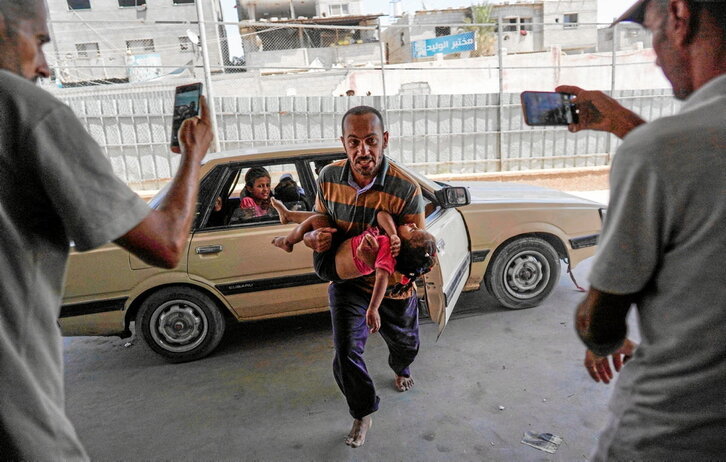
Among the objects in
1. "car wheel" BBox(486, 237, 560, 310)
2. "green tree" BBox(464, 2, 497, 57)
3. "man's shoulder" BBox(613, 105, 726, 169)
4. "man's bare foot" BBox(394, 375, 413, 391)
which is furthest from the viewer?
"green tree" BBox(464, 2, 497, 57)

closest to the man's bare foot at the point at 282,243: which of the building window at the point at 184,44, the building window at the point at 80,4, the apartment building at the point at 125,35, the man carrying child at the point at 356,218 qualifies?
the man carrying child at the point at 356,218

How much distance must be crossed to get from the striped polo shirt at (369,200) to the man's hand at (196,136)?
4.40 ft

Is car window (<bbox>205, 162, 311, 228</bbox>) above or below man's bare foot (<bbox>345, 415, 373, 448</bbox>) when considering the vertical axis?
above

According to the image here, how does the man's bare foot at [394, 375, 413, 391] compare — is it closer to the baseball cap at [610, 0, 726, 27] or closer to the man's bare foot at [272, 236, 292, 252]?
the man's bare foot at [272, 236, 292, 252]

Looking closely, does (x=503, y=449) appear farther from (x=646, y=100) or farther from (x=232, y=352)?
(x=646, y=100)

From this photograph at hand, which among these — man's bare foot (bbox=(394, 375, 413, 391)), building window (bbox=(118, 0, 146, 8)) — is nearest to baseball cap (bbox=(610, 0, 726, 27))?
man's bare foot (bbox=(394, 375, 413, 391))

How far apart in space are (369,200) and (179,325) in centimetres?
217

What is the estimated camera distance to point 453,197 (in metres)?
3.57

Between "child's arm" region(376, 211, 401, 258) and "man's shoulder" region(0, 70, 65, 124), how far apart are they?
174 centimetres

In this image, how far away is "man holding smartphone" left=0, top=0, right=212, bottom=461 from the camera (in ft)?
2.79

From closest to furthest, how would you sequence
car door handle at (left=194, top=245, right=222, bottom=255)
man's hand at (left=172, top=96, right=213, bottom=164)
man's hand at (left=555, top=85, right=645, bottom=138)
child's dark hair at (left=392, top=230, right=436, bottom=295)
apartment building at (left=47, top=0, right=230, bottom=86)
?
man's hand at (left=172, top=96, right=213, bottom=164) < man's hand at (left=555, top=85, right=645, bottom=138) < child's dark hair at (left=392, top=230, right=436, bottom=295) < car door handle at (left=194, top=245, right=222, bottom=255) < apartment building at (left=47, top=0, right=230, bottom=86)

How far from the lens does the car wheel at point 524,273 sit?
4309 millimetres

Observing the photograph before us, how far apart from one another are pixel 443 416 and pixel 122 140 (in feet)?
27.8

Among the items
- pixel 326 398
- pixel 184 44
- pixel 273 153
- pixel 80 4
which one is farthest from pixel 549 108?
pixel 80 4
